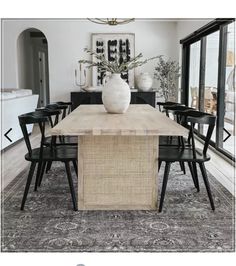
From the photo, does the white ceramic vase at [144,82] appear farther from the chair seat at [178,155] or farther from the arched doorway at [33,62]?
the chair seat at [178,155]

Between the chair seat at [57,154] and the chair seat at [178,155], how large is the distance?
776 mm

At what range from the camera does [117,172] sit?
290 cm

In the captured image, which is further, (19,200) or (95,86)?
(95,86)

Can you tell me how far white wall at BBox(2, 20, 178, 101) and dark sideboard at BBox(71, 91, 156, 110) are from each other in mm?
806

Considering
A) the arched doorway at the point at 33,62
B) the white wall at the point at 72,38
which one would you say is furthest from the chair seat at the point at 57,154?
the arched doorway at the point at 33,62

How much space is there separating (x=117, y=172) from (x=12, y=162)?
2.24 m

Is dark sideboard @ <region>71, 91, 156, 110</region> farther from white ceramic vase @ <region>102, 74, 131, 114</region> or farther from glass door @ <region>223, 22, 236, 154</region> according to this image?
white ceramic vase @ <region>102, 74, 131, 114</region>

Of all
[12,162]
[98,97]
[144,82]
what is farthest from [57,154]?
[144,82]

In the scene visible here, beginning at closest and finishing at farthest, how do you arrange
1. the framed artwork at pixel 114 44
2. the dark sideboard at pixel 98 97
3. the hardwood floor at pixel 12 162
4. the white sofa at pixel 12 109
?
the hardwood floor at pixel 12 162, the white sofa at pixel 12 109, the dark sideboard at pixel 98 97, the framed artwork at pixel 114 44

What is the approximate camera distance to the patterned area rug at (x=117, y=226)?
7.59 ft
